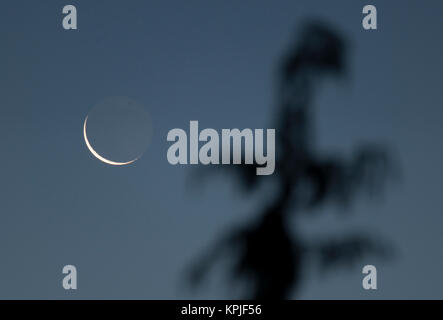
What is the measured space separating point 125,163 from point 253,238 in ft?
3.34

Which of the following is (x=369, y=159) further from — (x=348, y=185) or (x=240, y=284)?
(x=240, y=284)

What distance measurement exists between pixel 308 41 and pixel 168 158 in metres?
1.29

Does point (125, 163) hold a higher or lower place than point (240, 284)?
higher

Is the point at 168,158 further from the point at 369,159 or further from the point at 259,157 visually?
the point at 369,159
